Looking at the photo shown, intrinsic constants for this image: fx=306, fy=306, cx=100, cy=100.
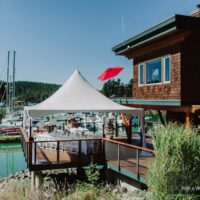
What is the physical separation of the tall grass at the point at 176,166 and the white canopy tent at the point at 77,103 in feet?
18.6

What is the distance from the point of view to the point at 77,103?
12.6 m

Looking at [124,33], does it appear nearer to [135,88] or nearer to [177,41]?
[135,88]

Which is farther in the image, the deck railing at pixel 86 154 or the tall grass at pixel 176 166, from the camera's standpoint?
the deck railing at pixel 86 154

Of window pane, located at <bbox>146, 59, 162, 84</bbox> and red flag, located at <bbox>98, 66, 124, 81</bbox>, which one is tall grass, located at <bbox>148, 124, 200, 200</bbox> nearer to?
window pane, located at <bbox>146, 59, 162, 84</bbox>

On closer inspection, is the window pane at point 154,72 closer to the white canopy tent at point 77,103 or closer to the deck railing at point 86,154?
the white canopy tent at point 77,103

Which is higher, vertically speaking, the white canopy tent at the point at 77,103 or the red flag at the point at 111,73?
the red flag at the point at 111,73

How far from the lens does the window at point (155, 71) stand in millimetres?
12281

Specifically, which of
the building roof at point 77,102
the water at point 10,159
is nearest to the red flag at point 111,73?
the building roof at point 77,102

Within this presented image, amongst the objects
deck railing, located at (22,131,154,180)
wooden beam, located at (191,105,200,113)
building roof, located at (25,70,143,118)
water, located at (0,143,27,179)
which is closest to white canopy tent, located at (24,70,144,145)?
building roof, located at (25,70,143,118)

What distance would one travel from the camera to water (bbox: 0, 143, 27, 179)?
20781 millimetres

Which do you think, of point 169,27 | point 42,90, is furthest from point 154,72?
point 42,90

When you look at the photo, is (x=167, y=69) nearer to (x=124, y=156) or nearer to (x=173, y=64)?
(x=173, y=64)

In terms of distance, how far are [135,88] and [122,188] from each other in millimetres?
5804

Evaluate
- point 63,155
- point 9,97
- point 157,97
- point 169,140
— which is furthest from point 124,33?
point 9,97
